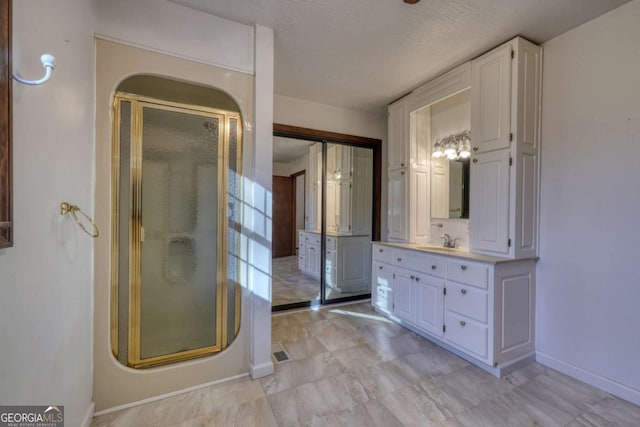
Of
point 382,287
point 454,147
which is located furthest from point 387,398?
point 454,147

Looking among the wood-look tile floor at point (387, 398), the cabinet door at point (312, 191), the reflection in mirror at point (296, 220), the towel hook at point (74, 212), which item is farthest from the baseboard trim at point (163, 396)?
the cabinet door at point (312, 191)

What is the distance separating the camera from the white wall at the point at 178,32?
1.69 metres

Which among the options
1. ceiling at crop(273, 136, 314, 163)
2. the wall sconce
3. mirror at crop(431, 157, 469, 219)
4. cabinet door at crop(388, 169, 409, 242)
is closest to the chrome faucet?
mirror at crop(431, 157, 469, 219)

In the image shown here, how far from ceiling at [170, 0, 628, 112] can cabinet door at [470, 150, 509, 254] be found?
950 millimetres

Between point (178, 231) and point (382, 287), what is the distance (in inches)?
91.8

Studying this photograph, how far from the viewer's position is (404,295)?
2.90 m

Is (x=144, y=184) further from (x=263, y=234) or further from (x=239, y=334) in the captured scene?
(x=239, y=334)

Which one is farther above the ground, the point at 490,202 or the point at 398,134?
the point at 398,134

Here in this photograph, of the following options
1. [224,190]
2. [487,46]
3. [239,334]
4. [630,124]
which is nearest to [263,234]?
[224,190]

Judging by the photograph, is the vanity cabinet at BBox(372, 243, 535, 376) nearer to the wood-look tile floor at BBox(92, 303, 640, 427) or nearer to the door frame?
the wood-look tile floor at BBox(92, 303, 640, 427)

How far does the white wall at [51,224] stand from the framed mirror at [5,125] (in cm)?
11

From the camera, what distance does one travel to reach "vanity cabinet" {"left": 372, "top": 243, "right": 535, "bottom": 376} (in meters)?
2.08

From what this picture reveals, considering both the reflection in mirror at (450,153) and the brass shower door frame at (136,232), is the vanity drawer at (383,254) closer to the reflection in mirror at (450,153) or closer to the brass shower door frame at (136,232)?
the reflection in mirror at (450,153)

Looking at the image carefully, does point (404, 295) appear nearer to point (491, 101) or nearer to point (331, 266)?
point (331, 266)
